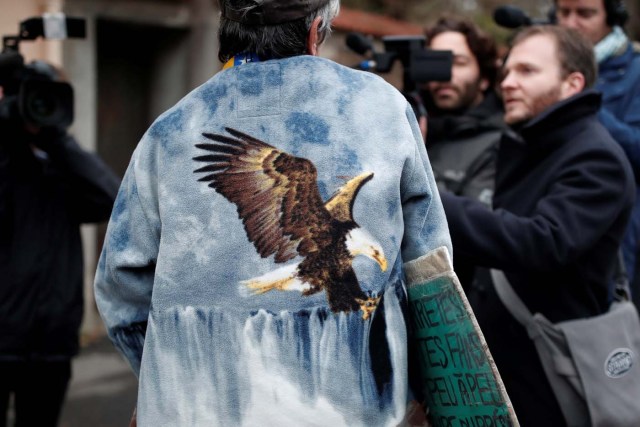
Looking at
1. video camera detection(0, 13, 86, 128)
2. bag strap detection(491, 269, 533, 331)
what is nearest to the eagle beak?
bag strap detection(491, 269, 533, 331)

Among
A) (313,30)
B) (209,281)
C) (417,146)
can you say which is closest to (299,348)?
(209,281)

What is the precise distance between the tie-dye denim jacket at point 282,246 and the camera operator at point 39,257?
1824 mm

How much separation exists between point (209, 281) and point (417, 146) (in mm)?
533

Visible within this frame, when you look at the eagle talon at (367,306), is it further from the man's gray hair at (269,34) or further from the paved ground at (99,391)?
the paved ground at (99,391)

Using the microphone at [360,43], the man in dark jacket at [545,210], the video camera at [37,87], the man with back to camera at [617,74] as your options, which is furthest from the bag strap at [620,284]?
the video camera at [37,87]

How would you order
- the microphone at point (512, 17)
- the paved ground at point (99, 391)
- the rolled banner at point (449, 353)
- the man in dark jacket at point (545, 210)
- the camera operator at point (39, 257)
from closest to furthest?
the rolled banner at point (449, 353) < the man in dark jacket at point (545, 210) < the camera operator at point (39, 257) < the microphone at point (512, 17) < the paved ground at point (99, 391)

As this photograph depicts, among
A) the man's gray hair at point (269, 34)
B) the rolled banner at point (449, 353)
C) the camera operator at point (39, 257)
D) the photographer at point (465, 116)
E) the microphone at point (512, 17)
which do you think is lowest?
the camera operator at point (39, 257)

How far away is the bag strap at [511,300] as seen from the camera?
2988mm

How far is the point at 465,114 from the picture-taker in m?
4.12

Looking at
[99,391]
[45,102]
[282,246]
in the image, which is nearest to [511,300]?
[282,246]

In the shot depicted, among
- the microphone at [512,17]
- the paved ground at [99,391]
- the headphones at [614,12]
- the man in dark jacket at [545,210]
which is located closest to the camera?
the man in dark jacket at [545,210]

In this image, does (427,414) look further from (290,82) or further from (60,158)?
(60,158)

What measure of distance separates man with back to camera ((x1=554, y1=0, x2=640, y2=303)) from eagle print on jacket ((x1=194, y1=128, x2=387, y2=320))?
1.92 metres

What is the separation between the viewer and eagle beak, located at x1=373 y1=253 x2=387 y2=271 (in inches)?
79.7
